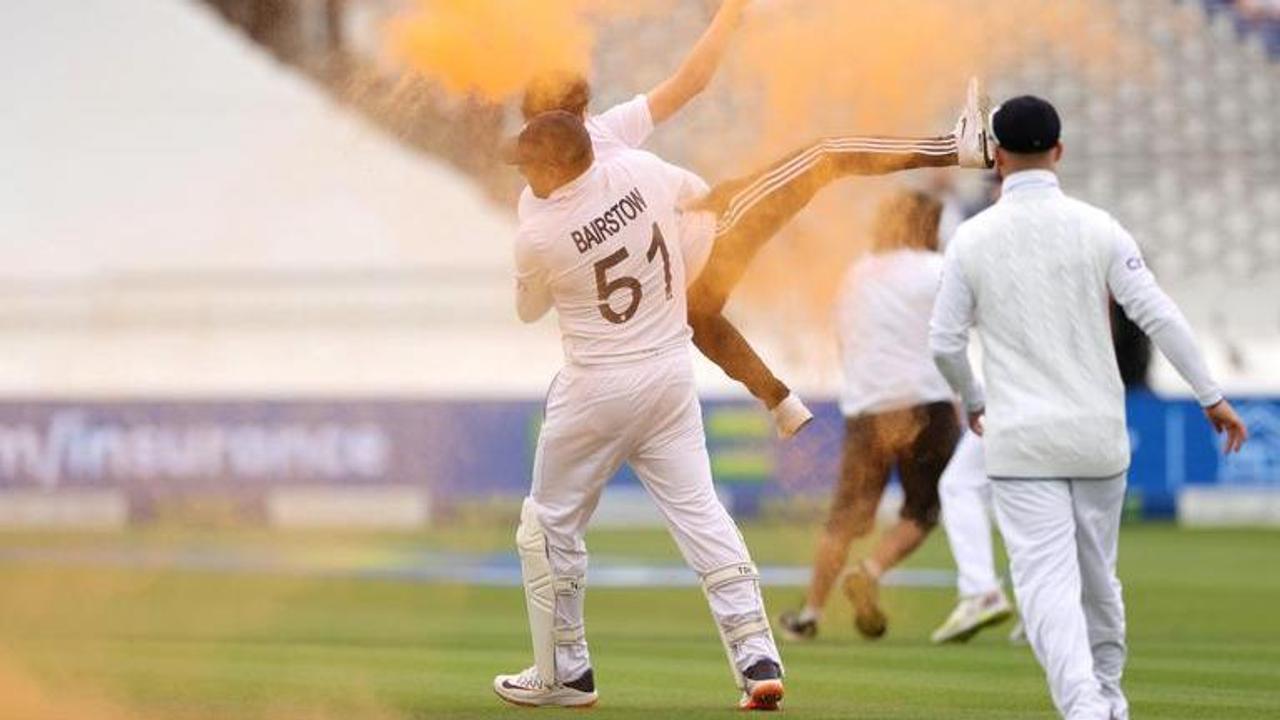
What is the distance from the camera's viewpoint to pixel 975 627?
1338 cm

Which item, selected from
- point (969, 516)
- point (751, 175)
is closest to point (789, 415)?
point (751, 175)

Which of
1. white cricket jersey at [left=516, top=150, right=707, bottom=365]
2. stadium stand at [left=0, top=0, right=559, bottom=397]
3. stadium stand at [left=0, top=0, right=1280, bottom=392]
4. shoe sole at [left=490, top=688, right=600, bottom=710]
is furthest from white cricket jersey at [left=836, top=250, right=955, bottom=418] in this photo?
stadium stand at [left=0, top=0, right=559, bottom=397]

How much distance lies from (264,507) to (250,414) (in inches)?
43.8

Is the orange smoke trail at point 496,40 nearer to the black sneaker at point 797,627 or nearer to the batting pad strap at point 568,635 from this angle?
the batting pad strap at point 568,635

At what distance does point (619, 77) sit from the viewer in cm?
1539

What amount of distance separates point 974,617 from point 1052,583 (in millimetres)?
5349

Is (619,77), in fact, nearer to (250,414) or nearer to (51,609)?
(51,609)

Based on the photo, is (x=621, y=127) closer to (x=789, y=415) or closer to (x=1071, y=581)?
(x=789, y=415)

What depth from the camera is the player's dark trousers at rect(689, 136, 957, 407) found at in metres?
Result: 9.37

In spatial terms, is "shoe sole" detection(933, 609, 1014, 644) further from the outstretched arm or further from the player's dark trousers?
the outstretched arm

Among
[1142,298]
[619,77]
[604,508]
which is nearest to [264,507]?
[604,508]

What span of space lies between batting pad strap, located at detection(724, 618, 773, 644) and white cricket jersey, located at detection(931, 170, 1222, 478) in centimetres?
145

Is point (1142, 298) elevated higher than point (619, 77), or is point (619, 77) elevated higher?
point (619, 77)

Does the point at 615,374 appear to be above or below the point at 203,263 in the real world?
below
